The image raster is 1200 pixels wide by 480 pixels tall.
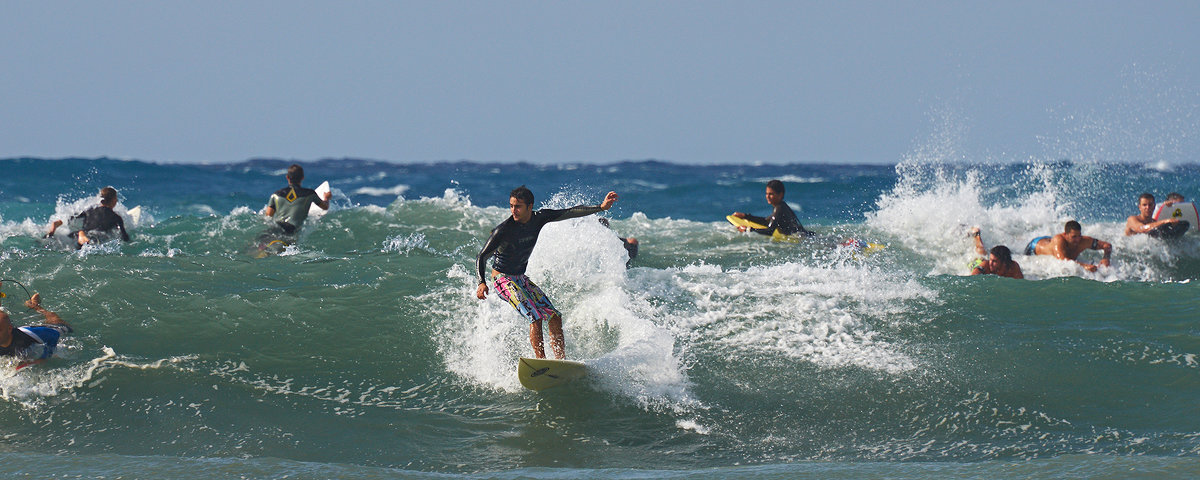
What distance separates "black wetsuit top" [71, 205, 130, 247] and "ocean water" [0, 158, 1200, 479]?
674 mm

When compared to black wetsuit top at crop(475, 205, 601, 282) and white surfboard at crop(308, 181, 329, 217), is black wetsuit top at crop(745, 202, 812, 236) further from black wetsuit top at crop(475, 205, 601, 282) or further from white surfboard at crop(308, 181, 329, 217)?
A: black wetsuit top at crop(475, 205, 601, 282)

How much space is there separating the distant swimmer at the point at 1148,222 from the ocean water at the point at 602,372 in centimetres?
76

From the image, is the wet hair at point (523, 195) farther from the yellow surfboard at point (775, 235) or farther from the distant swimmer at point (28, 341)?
the yellow surfboard at point (775, 235)

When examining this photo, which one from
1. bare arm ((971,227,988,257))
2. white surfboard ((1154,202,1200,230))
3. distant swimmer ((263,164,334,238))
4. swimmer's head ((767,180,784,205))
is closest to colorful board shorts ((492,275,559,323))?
swimmer's head ((767,180,784,205))

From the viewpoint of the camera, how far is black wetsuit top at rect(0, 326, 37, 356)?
7516 mm

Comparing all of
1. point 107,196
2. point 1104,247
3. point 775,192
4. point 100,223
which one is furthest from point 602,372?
point 107,196

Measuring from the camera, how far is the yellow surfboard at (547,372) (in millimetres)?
7320

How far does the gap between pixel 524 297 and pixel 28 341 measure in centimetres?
394

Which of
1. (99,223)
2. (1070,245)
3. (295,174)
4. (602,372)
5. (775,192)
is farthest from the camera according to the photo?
(295,174)

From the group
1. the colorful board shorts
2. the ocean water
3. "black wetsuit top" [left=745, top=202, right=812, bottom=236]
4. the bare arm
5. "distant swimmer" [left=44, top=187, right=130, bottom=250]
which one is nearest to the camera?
the ocean water

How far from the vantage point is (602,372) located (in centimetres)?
750

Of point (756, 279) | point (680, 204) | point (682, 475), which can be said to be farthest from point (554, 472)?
point (680, 204)

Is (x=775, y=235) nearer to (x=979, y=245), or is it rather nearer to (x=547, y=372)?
(x=979, y=245)

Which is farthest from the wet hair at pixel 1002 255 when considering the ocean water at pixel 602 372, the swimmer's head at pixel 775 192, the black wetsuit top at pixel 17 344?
the black wetsuit top at pixel 17 344
